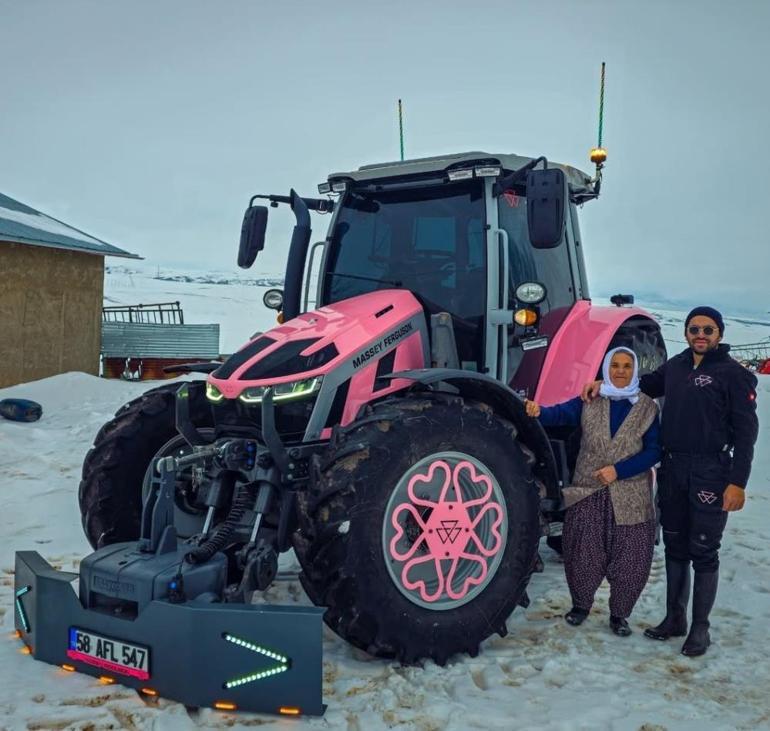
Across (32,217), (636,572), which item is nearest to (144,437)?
(636,572)

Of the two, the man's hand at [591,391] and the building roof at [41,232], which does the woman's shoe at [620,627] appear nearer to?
the man's hand at [591,391]

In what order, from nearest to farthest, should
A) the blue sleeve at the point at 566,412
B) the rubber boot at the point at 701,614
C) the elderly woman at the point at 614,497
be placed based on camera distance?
the rubber boot at the point at 701,614
the elderly woman at the point at 614,497
the blue sleeve at the point at 566,412

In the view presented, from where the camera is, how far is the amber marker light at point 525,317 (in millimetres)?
4059

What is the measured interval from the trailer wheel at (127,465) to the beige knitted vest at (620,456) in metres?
1.97

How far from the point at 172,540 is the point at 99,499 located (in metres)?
1.11

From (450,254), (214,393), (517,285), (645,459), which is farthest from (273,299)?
(645,459)

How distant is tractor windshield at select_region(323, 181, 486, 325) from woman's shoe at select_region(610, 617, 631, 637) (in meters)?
1.68

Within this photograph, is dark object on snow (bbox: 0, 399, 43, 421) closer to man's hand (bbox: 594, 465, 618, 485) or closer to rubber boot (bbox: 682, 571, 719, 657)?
man's hand (bbox: 594, 465, 618, 485)

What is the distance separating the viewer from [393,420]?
324cm

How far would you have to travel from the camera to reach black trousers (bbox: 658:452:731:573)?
12.0 feet

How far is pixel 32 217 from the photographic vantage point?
52.7 ft

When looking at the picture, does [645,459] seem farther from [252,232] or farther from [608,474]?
[252,232]

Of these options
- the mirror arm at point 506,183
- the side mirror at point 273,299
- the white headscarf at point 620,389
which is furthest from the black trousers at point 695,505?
the side mirror at point 273,299

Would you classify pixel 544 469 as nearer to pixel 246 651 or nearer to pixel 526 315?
pixel 526 315
